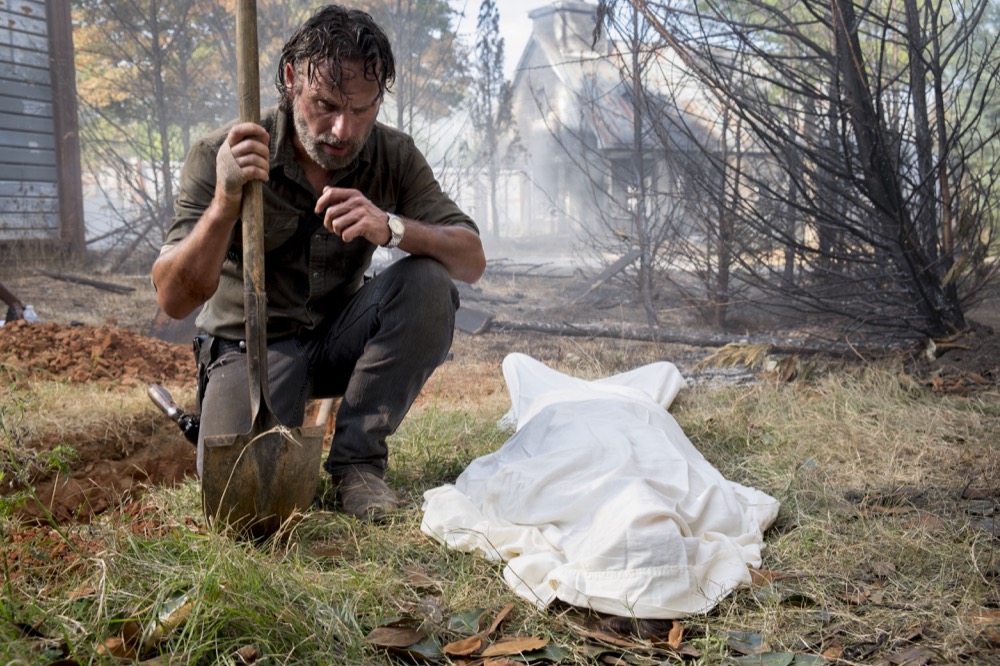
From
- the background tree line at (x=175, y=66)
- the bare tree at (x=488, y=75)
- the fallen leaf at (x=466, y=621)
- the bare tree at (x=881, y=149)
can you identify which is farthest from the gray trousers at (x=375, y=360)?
the bare tree at (x=488, y=75)

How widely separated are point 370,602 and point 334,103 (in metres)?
1.45

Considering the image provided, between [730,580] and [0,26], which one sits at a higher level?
[0,26]

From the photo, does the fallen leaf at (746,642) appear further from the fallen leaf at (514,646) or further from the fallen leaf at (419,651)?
the fallen leaf at (419,651)

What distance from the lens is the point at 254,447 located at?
226 centimetres

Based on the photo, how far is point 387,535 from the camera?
7.63 ft

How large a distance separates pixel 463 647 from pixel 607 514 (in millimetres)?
584

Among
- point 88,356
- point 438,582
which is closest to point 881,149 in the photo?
point 438,582

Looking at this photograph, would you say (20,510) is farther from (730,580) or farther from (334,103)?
(730,580)

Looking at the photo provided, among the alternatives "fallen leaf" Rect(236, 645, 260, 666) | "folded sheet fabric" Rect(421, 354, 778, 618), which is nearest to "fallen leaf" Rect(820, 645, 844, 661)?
"folded sheet fabric" Rect(421, 354, 778, 618)

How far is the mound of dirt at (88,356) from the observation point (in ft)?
14.0

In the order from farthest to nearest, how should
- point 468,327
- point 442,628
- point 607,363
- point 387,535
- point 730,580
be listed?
1. point 468,327
2. point 607,363
3. point 387,535
4. point 730,580
5. point 442,628

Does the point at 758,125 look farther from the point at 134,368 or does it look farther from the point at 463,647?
the point at 463,647

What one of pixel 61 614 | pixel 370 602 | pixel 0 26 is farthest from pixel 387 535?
pixel 0 26

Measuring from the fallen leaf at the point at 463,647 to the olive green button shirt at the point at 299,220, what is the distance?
1356mm
